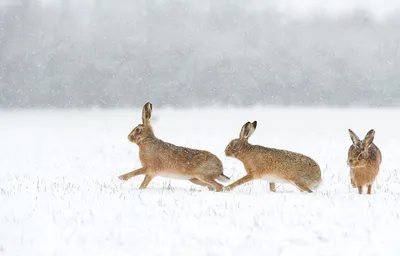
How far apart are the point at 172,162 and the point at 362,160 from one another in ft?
11.1

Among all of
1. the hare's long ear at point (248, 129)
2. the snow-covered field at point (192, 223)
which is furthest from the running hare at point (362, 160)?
the hare's long ear at point (248, 129)

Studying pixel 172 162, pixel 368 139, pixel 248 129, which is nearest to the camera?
pixel 368 139

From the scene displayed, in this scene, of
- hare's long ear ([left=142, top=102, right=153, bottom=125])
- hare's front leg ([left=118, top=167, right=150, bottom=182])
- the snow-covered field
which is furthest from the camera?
hare's long ear ([left=142, top=102, right=153, bottom=125])

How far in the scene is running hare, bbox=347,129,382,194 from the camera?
31.7 ft

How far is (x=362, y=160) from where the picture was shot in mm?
9703

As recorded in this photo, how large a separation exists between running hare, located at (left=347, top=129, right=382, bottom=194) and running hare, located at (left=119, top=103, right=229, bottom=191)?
7.50ft

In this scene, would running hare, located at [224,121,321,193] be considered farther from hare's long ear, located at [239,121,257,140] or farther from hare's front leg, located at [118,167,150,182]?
hare's front leg, located at [118,167,150,182]

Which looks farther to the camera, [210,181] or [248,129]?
[248,129]

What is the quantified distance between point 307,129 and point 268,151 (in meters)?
25.8

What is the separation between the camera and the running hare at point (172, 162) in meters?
9.70

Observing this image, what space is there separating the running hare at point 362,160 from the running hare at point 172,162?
229 centimetres

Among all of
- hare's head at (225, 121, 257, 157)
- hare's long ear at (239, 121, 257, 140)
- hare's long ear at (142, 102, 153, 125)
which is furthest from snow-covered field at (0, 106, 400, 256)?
hare's long ear at (239, 121, 257, 140)

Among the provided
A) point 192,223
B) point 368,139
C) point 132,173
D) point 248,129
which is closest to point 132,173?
point 132,173

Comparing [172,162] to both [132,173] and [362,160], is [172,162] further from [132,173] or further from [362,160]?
[362,160]
